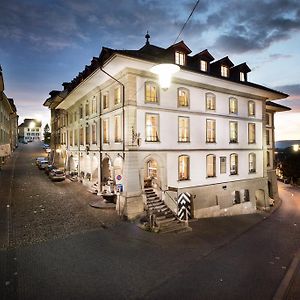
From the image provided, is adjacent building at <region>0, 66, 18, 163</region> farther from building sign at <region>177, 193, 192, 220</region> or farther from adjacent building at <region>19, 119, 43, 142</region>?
adjacent building at <region>19, 119, 43, 142</region>

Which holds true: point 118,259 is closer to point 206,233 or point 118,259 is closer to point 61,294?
point 61,294

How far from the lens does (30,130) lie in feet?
419

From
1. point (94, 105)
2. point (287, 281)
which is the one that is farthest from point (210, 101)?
point (287, 281)

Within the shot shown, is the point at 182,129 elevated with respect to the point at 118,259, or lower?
elevated

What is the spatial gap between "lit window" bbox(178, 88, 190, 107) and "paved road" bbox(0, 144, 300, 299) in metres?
10.5

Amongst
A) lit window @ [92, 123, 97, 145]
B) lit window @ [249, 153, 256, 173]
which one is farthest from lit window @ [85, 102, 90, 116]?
lit window @ [249, 153, 256, 173]

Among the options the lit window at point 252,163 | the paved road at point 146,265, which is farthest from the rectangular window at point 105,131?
the lit window at point 252,163

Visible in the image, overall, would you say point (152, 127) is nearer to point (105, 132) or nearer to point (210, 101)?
point (105, 132)

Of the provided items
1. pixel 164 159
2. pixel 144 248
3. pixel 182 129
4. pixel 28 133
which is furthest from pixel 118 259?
pixel 28 133

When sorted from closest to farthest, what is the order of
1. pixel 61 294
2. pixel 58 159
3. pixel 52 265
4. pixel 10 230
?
pixel 61 294
pixel 52 265
pixel 10 230
pixel 58 159

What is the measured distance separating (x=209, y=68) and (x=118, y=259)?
18.7 meters

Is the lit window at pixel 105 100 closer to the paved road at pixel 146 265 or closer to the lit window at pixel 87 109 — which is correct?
the lit window at pixel 87 109

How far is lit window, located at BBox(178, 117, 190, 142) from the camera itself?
20555 millimetres

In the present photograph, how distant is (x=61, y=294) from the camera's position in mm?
8180
